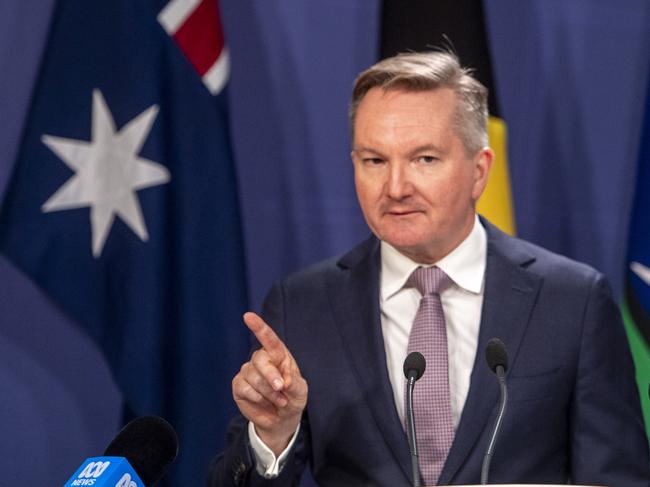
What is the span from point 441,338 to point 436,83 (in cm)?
60

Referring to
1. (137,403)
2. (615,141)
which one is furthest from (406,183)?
(615,141)

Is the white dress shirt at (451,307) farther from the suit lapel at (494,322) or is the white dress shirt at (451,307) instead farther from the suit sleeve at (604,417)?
the suit sleeve at (604,417)

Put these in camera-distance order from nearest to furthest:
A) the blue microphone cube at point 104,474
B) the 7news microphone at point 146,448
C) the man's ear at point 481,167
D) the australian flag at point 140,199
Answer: the blue microphone cube at point 104,474
the 7news microphone at point 146,448
the man's ear at point 481,167
the australian flag at point 140,199

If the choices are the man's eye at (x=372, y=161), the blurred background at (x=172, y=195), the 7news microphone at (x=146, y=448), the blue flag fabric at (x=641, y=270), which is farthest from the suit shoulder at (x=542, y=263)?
the 7news microphone at (x=146, y=448)

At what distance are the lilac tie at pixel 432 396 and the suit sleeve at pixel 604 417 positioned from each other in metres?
0.30

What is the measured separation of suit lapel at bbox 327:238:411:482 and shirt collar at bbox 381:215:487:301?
32 mm

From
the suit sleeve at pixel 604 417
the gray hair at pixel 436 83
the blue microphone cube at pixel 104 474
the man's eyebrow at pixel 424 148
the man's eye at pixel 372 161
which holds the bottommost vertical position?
the suit sleeve at pixel 604 417

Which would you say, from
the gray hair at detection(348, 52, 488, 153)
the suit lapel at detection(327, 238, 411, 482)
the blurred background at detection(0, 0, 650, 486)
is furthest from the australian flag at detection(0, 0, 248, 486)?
the gray hair at detection(348, 52, 488, 153)

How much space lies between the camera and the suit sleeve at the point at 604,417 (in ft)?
7.48

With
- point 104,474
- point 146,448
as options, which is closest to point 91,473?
point 104,474

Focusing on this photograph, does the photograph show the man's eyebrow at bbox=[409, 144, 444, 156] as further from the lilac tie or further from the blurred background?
the blurred background

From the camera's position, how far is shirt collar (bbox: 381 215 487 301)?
2.44 metres

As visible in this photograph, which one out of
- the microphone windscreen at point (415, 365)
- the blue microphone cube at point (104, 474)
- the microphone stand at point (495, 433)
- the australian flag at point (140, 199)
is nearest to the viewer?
the blue microphone cube at point (104, 474)

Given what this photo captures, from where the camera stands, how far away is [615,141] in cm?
367
